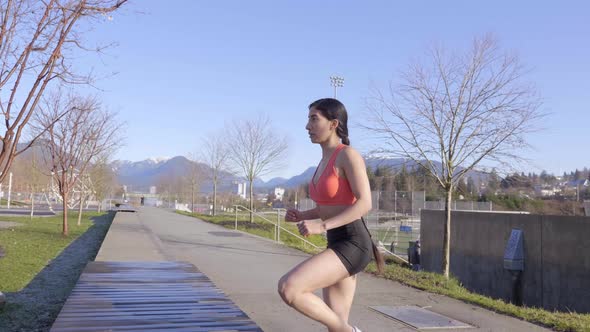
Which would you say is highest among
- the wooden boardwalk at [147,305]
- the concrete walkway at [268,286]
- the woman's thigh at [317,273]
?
the woman's thigh at [317,273]

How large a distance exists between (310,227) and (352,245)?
1.02 ft

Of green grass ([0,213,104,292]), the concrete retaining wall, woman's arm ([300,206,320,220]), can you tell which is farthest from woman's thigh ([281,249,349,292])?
the concrete retaining wall

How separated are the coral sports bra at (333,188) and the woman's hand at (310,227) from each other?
0.87 feet

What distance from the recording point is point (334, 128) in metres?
3.08

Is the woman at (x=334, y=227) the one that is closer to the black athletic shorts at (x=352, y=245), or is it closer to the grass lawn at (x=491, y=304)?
the black athletic shorts at (x=352, y=245)

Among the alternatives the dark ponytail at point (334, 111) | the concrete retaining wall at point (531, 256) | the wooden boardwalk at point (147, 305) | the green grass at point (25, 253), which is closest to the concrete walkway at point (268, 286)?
the wooden boardwalk at point (147, 305)

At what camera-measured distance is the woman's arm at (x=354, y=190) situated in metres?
2.70

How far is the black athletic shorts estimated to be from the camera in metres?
2.80

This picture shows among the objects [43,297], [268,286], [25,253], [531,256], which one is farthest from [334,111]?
[25,253]

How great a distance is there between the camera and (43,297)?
7.20 m

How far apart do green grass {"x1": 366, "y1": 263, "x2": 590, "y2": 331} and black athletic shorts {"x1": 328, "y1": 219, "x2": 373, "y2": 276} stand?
392 cm

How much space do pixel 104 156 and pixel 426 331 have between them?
937 inches

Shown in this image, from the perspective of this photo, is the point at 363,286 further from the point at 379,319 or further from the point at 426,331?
the point at 426,331

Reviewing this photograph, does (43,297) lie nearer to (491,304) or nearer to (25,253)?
(25,253)
